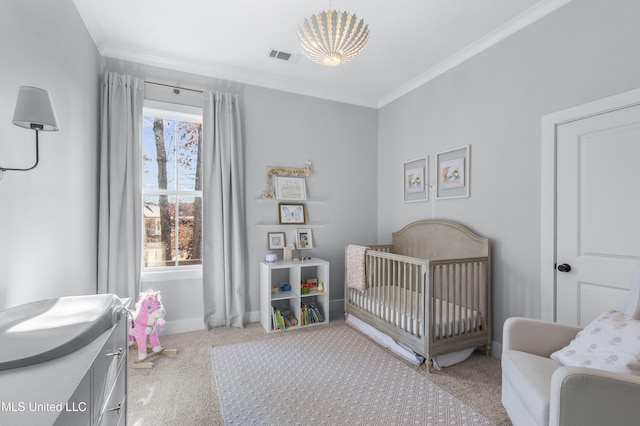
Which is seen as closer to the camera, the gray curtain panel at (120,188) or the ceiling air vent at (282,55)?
the gray curtain panel at (120,188)

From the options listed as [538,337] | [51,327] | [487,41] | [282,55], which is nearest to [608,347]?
[538,337]

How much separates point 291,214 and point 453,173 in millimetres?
1702

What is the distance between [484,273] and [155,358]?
8.82 feet

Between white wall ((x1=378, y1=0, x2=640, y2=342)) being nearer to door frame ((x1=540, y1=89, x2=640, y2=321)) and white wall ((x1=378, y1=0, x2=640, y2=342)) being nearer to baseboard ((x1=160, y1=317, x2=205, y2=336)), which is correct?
door frame ((x1=540, y1=89, x2=640, y2=321))

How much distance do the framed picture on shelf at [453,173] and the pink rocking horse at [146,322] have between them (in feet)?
8.83

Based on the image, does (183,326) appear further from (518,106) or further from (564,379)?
(518,106)

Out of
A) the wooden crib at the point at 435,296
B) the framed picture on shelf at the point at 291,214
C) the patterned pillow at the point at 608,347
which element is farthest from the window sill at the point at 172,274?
the patterned pillow at the point at 608,347

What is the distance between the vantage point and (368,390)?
1.96 meters

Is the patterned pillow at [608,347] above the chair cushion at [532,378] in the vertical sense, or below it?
above

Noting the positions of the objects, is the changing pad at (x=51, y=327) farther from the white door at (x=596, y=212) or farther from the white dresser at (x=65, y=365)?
the white door at (x=596, y=212)

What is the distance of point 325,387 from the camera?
6.56ft

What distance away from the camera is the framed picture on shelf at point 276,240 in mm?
3314

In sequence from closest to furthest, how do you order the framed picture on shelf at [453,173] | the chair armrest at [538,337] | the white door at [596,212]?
the chair armrest at [538,337]
the white door at [596,212]
the framed picture on shelf at [453,173]

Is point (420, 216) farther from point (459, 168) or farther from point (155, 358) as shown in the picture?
point (155, 358)
